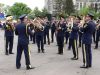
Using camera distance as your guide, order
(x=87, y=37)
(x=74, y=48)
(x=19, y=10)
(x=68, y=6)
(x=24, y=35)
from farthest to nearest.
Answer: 1. (x=19, y=10)
2. (x=68, y=6)
3. (x=74, y=48)
4. (x=87, y=37)
5. (x=24, y=35)

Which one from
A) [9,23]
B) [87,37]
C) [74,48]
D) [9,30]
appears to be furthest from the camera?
[9,30]

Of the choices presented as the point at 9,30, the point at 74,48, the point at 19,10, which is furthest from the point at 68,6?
the point at 74,48

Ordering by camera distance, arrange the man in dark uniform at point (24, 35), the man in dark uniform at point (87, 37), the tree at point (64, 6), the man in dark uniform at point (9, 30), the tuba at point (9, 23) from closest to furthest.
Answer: the man in dark uniform at point (24, 35) < the man in dark uniform at point (87, 37) < the tuba at point (9, 23) < the man in dark uniform at point (9, 30) < the tree at point (64, 6)

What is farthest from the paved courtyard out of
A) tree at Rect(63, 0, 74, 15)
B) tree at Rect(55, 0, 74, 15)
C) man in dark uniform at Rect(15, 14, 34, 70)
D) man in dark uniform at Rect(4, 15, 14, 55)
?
tree at Rect(55, 0, 74, 15)

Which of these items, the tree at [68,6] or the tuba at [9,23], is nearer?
the tuba at [9,23]

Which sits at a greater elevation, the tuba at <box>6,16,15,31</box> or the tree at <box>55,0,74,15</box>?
the tree at <box>55,0,74,15</box>

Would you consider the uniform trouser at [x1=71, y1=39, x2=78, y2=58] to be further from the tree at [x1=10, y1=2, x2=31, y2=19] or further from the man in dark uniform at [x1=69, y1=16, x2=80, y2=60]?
the tree at [x1=10, y1=2, x2=31, y2=19]

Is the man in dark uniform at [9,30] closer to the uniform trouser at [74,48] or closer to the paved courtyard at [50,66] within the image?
the paved courtyard at [50,66]

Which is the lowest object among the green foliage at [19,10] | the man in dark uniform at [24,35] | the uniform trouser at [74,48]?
the uniform trouser at [74,48]

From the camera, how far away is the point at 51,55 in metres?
18.0

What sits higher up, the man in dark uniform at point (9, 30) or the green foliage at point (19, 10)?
the green foliage at point (19, 10)

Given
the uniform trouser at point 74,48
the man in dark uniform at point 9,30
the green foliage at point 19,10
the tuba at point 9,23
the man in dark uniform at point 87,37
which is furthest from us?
the green foliage at point 19,10

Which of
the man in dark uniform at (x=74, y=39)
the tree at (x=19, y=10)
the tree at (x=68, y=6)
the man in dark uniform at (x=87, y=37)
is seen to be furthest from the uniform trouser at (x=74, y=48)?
the tree at (x=68, y=6)

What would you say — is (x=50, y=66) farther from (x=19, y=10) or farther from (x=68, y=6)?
(x=19, y=10)
